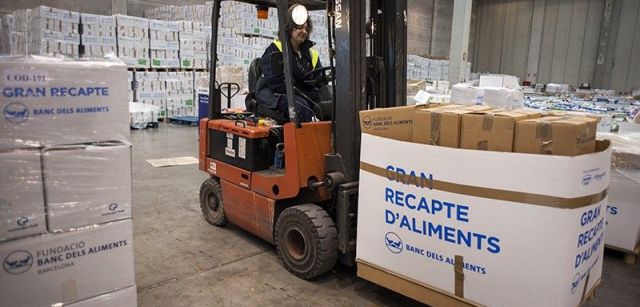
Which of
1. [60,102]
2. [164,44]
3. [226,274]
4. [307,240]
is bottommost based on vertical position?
[226,274]

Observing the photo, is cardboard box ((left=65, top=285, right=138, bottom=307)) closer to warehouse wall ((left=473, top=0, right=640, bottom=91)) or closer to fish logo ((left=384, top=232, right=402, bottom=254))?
fish logo ((left=384, top=232, right=402, bottom=254))

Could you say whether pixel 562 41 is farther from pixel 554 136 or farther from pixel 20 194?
pixel 20 194

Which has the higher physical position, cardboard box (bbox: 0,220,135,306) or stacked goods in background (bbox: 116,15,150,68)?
stacked goods in background (bbox: 116,15,150,68)

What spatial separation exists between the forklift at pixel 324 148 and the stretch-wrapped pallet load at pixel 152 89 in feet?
27.4

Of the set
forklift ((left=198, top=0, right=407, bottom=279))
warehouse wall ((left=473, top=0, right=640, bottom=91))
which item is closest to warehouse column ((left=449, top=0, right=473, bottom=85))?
forklift ((left=198, top=0, right=407, bottom=279))

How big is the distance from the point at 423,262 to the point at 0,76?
2159mm

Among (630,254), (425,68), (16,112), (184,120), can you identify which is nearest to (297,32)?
(16,112)

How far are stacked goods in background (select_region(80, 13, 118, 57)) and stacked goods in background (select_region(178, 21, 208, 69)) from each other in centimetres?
178

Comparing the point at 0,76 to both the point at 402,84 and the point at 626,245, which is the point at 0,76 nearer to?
the point at 402,84

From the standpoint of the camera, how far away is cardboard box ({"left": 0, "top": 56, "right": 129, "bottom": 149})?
1.62 metres

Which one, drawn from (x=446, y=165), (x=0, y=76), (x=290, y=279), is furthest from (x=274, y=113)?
(x=0, y=76)

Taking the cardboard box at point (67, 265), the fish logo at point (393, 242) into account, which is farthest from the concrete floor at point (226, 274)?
the cardboard box at point (67, 265)

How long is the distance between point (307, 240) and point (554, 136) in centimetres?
177

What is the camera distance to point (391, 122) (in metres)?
2.66
